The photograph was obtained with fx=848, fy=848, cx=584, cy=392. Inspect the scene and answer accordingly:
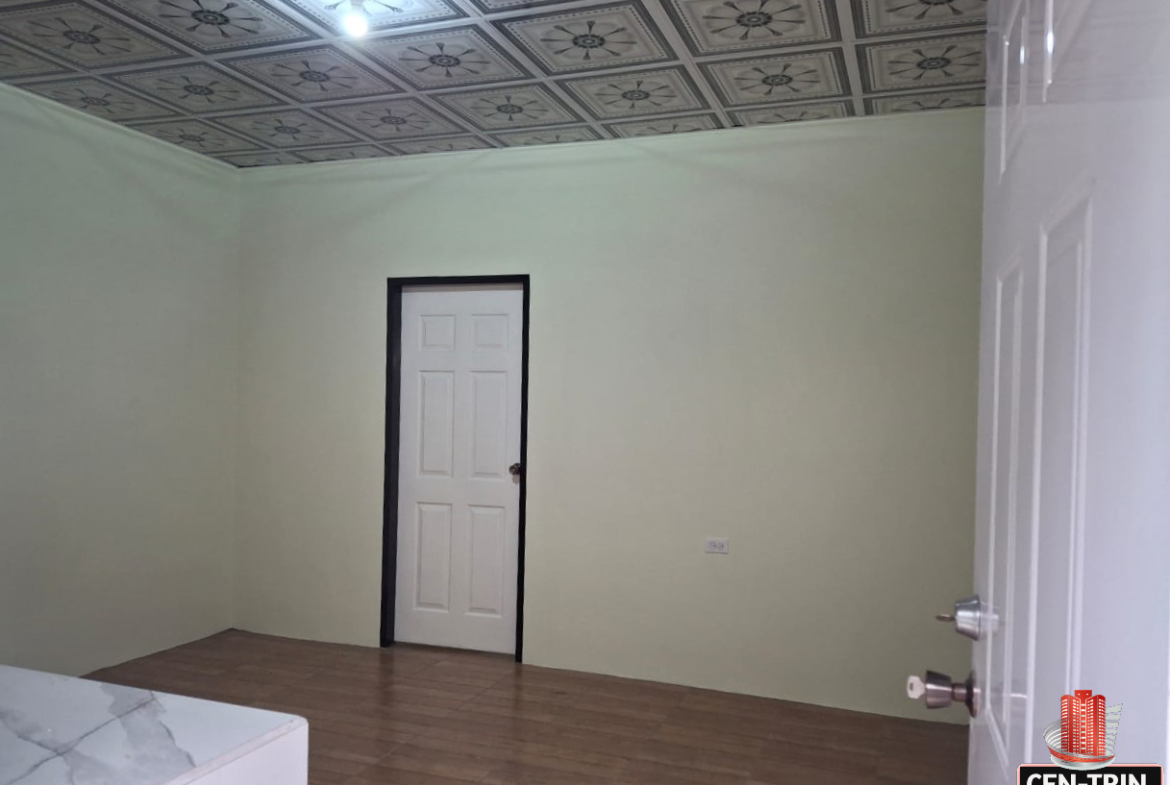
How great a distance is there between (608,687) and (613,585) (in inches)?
19.7

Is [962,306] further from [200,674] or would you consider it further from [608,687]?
[200,674]

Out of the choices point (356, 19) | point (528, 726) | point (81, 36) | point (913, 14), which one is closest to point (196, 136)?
point (81, 36)

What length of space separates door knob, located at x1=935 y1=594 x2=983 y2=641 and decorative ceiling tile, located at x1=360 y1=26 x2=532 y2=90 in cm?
262

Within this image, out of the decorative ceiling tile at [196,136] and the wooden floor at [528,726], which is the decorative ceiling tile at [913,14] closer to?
the wooden floor at [528,726]

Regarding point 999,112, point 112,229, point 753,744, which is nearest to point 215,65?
point 112,229

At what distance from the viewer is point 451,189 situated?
15.4 feet

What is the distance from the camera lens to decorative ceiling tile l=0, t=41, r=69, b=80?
334cm

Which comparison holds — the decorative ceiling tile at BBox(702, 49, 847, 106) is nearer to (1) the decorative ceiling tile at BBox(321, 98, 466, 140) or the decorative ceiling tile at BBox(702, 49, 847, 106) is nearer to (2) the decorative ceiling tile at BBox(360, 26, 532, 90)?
(2) the decorative ceiling tile at BBox(360, 26, 532, 90)

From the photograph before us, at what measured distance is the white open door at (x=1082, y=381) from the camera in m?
0.40

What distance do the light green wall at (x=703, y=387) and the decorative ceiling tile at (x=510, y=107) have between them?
41 centimetres

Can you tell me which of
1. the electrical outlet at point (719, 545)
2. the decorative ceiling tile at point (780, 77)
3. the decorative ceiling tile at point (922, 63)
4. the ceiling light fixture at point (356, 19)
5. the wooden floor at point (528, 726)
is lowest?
the wooden floor at point (528, 726)

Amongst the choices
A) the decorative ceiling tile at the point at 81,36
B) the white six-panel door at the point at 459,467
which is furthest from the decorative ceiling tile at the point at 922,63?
the decorative ceiling tile at the point at 81,36

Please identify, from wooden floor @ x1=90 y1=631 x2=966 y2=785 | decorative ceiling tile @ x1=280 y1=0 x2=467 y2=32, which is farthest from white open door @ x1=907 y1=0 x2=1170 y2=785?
wooden floor @ x1=90 y1=631 x2=966 y2=785

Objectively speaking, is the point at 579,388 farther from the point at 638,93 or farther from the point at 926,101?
the point at 926,101
